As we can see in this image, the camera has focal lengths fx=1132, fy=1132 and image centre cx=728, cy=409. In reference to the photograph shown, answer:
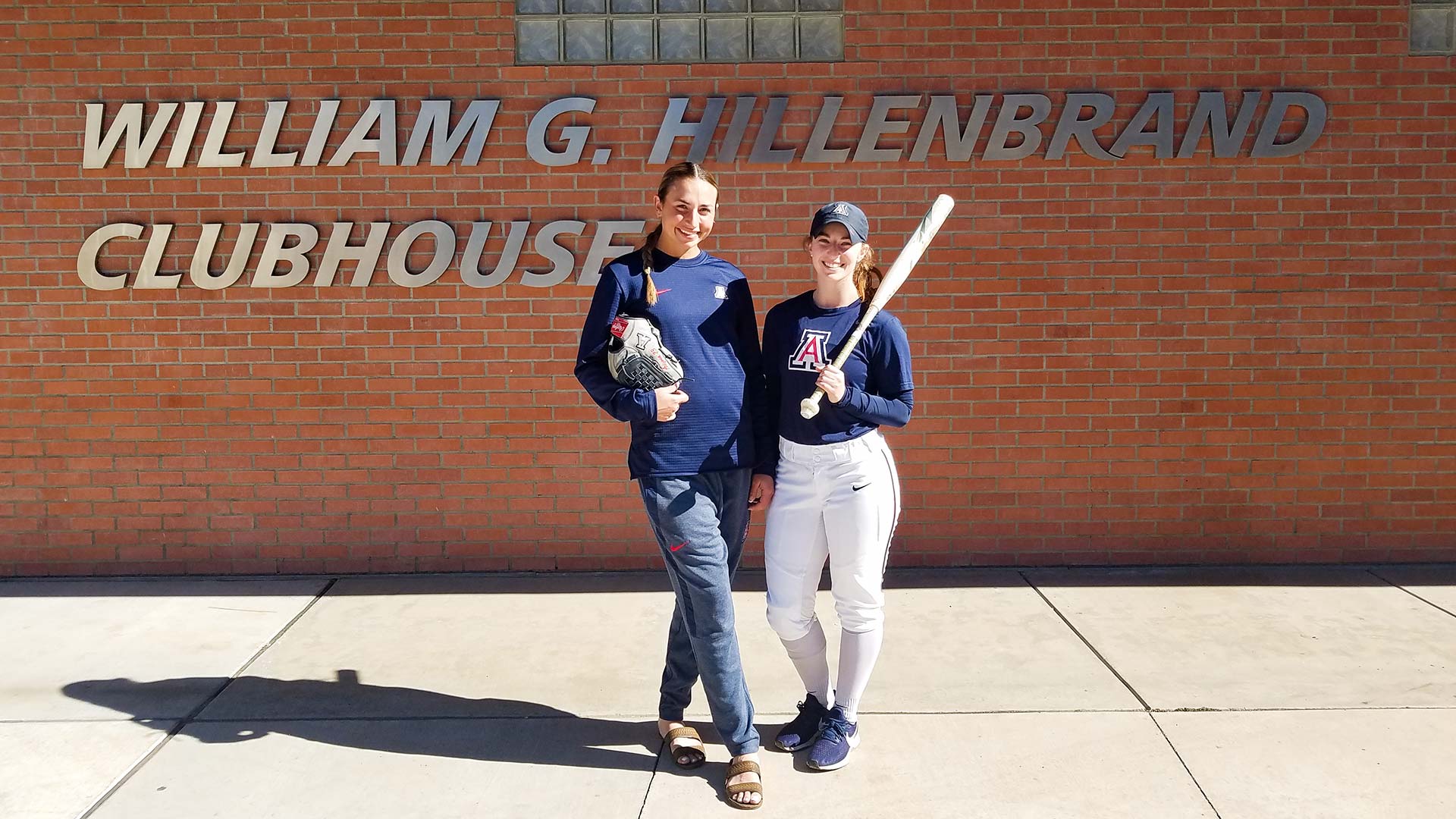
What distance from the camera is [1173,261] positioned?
5.78 meters

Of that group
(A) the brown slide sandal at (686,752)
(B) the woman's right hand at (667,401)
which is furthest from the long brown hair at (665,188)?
(A) the brown slide sandal at (686,752)

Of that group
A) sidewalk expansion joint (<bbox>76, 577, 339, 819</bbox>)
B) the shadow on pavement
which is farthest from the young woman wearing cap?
sidewalk expansion joint (<bbox>76, 577, 339, 819</bbox>)

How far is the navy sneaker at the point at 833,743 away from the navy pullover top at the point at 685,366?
902mm

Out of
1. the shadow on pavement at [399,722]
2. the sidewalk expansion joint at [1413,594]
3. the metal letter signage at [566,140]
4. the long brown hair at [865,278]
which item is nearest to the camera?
the long brown hair at [865,278]

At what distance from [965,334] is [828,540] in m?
2.47

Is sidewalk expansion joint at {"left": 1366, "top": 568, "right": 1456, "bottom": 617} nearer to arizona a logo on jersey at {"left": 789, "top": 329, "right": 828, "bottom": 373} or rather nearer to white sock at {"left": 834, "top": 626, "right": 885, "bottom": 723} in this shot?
white sock at {"left": 834, "top": 626, "right": 885, "bottom": 723}

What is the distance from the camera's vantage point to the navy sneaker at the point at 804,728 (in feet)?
12.5

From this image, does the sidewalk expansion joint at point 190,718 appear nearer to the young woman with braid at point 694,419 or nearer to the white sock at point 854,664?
the young woman with braid at point 694,419

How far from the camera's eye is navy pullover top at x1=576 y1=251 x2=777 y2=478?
3496mm

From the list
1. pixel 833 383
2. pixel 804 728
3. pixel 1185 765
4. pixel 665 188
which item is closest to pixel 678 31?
pixel 665 188

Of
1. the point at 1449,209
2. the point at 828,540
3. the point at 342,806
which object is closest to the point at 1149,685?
the point at 828,540

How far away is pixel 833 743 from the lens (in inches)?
145

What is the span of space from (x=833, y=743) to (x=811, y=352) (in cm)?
128

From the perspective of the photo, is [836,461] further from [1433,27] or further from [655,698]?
[1433,27]
